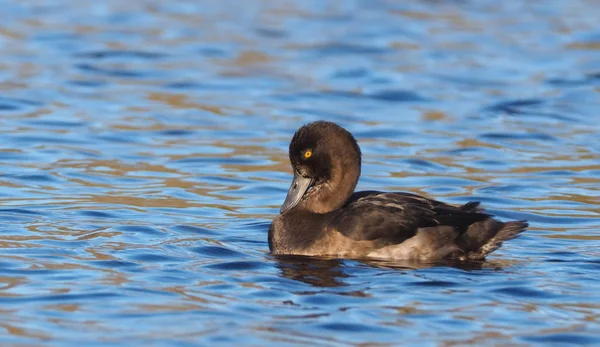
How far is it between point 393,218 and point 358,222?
0.26 meters

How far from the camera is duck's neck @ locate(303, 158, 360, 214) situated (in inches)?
391

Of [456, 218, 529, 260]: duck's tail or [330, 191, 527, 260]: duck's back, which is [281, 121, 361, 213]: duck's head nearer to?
[330, 191, 527, 260]: duck's back

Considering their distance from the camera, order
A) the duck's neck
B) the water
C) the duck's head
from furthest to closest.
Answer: the duck's neck, the duck's head, the water

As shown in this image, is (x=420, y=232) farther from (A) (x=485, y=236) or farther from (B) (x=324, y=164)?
(B) (x=324, y=164)

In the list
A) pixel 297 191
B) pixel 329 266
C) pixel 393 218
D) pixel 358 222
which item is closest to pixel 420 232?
pixel 393 218

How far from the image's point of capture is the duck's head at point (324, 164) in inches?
387

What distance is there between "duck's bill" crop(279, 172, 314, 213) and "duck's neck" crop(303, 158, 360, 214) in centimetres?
17

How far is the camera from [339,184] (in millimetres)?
9945

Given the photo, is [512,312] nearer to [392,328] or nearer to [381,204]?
[392,328]

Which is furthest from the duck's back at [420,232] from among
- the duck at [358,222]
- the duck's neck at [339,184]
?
the duck's neck at [339,184]

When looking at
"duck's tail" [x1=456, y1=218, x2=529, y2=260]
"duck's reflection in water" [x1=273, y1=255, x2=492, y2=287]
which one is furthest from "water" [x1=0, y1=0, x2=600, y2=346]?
"duck's tail" [x1=456, y1=218, x2=529, y2=260]

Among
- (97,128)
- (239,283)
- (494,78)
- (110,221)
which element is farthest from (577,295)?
(494,78)

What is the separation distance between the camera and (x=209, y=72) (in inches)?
720

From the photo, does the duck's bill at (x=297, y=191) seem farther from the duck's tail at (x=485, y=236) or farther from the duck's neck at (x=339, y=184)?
the duck's tail at (x=485, y=236)
